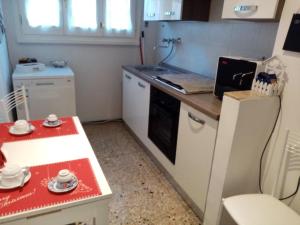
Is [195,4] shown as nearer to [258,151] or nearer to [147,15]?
[147,15]

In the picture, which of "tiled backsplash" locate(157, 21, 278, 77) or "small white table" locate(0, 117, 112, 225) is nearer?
"small white table" locate(0, 117, 112, 225)

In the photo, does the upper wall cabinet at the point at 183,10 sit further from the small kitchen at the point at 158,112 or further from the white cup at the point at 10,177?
the white cup at the point at 10,177

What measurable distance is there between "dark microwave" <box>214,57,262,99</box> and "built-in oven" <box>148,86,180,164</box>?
0.37m

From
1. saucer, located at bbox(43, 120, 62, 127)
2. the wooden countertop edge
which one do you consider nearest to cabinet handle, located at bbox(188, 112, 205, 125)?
the wooden countertop edge

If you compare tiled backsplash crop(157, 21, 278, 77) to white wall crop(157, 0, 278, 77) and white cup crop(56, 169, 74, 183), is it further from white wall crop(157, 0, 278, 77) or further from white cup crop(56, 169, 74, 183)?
white cup crop(56, 169, 74, 183)

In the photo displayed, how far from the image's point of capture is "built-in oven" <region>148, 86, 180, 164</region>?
2.03 metres

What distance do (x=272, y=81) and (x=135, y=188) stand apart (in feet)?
4.59

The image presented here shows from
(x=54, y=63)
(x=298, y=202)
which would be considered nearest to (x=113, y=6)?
(x=54, y=63)

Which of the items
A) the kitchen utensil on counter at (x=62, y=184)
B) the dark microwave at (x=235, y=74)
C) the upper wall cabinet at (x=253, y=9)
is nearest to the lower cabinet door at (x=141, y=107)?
the dark microwave at (x=235, y=74)

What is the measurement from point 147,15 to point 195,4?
0.79m

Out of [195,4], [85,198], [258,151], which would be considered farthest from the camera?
[195,4]

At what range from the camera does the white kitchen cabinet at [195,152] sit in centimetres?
162

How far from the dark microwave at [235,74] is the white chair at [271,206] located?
41 centimetres

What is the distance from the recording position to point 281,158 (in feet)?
4.71
